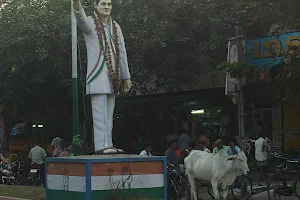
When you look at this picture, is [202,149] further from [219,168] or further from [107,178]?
[107,178]

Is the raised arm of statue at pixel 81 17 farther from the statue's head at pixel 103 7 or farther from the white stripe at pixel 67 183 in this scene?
the white stripe at pixel 67 183

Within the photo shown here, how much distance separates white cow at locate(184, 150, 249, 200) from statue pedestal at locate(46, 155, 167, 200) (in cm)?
441

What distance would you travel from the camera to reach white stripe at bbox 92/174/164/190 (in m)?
6.91

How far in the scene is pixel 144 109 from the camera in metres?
24.6

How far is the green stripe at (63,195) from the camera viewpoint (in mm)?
7008

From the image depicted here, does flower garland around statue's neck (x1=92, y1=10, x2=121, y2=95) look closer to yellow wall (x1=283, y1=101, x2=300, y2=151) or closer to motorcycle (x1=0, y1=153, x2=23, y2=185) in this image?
yellow wall (x1=283, y1=101, x2=300, y2=151)

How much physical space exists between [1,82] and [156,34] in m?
7.60

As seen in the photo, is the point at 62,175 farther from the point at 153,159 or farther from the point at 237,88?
the point at 237,88

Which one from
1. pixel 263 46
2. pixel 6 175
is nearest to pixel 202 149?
pixel 263 46

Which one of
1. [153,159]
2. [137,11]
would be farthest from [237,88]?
[153,159]

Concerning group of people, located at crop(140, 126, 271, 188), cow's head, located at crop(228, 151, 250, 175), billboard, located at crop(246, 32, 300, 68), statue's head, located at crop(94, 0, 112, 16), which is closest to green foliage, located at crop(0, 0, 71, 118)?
group of people, located at crop(140, 126, 271, 188)

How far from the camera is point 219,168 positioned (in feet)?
38.5

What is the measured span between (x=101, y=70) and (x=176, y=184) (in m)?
5.90

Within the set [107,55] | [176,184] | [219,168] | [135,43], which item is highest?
[135,43]
